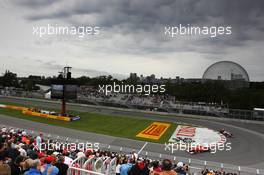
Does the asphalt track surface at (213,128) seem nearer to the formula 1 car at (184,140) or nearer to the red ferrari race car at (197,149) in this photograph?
the red ferrari race car at (197,149)

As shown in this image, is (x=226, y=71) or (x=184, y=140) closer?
(x=184, y=140)

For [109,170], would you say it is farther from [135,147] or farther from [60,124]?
[60,124]

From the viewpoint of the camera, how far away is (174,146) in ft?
102

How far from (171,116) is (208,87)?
14.0 meters

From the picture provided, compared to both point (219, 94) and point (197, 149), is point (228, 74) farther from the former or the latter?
point (197, 149)

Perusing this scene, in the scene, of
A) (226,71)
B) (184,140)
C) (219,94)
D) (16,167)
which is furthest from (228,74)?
(16,167)

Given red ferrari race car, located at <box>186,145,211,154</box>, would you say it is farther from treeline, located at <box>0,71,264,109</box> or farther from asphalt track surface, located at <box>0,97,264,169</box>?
treeline, located at <box>0,71,264,109</box>

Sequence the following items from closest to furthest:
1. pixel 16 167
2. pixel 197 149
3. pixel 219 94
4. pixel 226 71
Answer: pixel 16 167, pixel 197 149, pixel 226 71, pixel 219 94

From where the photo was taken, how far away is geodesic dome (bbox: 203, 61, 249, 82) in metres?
52.7

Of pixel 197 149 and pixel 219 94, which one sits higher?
pixel 219 94

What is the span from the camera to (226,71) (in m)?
Result: 54.3

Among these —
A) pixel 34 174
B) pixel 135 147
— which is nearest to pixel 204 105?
pixel 135 147

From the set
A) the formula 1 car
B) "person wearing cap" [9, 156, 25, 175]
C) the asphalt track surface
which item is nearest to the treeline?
the asphalt track surface

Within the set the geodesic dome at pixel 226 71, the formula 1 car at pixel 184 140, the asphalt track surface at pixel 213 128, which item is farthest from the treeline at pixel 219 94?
the formula 1 car at pixel 184 140
